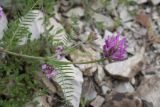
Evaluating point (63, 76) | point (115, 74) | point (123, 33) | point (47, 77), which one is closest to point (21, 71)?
point (47, 77)

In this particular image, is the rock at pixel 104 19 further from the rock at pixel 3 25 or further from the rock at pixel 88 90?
the rock at pixel 3 25

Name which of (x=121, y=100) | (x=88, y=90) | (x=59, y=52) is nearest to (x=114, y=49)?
(x=59, y=52)

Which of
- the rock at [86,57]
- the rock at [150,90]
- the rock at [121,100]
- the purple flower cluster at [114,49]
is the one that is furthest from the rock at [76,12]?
the purple flower cluster at [114,49]

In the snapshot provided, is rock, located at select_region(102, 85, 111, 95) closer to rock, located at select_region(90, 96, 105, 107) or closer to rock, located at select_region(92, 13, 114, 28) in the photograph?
rock, located at select_region(90, 96, 105, 107)

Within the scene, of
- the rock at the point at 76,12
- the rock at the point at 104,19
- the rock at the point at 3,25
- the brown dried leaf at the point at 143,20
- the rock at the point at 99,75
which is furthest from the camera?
the brown dried leaf at the point at 143,20

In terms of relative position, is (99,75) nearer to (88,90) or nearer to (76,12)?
(88,90)

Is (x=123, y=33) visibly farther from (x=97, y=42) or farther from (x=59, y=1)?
(x=59, y=1)
